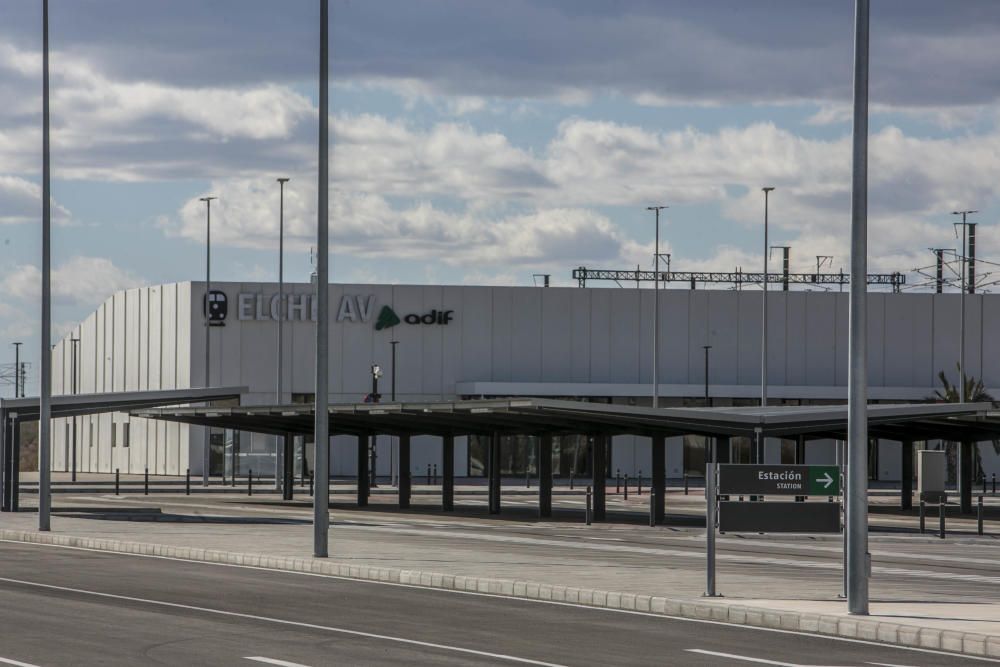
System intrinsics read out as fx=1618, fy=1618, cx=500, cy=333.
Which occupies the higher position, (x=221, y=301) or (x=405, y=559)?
(x=221, y=301)

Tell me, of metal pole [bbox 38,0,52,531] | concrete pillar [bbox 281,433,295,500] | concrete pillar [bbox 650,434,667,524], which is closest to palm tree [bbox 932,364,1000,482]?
concrete pillar [bbox 281,433,295,500]

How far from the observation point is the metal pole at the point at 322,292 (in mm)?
24312

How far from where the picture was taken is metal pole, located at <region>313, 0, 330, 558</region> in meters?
24.3

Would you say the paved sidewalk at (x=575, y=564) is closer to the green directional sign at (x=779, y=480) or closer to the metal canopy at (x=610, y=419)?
the green directional sign at (x=779, y=480)

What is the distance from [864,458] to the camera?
16.8 m

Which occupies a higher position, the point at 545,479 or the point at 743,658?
the point at 743,658

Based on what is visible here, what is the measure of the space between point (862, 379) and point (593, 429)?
25007 mm

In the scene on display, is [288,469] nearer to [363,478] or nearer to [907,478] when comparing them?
[363,478]

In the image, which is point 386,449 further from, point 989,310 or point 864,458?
point 864,458

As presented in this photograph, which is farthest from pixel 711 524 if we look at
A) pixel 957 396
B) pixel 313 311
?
pixel 313 311

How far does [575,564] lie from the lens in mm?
24531

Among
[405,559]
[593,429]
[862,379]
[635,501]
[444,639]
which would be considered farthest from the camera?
[635,501]

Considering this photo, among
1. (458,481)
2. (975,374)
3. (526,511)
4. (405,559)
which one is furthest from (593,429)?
(975,374)

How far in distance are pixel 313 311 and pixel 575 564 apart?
54987 mm
